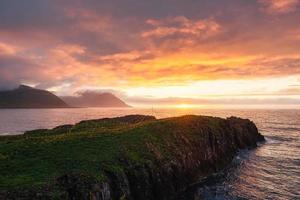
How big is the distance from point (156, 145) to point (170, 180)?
5.22 metres

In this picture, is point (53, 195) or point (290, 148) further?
point (290, 148)

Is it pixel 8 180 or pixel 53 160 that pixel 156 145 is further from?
pixel 8 180

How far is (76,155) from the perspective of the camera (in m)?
29.2

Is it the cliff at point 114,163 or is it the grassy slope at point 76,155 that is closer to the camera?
the cliff at point 114,163

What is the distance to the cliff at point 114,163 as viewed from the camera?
22.8m

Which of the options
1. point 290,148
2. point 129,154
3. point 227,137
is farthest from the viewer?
point 290,148

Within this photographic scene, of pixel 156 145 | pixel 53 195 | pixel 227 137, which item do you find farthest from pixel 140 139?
pixel 227 137

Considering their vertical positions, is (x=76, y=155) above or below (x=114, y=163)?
above

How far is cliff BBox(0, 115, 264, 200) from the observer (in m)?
22.8

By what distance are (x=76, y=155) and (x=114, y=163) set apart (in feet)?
13.3

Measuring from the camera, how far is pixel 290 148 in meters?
66.4

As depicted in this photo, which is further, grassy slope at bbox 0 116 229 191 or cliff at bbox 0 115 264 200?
grassy slope at bbox 0 116 229 191

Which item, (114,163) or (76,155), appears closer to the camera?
(114,163)

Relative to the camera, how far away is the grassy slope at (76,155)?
77.5 ft
